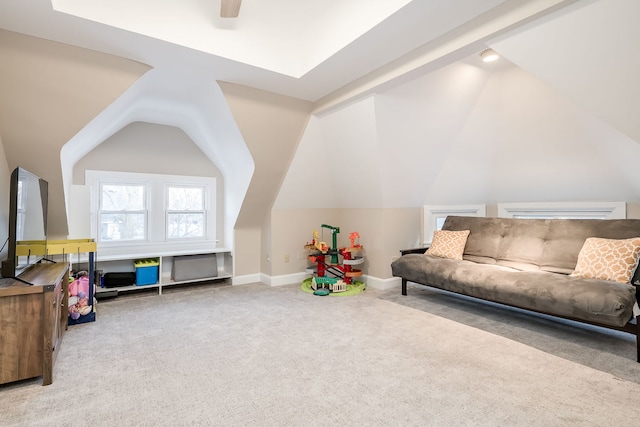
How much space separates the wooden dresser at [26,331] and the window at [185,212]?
8.69 feet

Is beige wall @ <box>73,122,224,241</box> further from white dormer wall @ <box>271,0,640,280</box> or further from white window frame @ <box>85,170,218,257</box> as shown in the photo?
white dormer wall @ <box>271,0,640,280</box>

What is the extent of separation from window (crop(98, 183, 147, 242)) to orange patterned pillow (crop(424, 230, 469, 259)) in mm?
3858

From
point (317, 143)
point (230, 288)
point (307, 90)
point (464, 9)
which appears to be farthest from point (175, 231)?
point (464, 9)

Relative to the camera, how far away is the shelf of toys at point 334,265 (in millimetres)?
4227

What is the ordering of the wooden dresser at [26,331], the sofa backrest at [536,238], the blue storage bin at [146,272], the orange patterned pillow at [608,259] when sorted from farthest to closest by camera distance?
the blue storage bin at [146,272], the sofa backrest at [536,238], the orange patterned pillow at [608,259], the wooden dresser at [26,331]

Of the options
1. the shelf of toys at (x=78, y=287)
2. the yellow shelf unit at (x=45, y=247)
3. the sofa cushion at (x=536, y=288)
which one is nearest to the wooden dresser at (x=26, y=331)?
the yellow shelf unit at (x=45, y=247)

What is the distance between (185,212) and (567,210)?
16.5 feet

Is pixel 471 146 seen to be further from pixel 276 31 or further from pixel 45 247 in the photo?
pixel 45 247

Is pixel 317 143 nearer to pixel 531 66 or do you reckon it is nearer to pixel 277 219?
pixel 277 219

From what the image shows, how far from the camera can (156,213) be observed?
456cm

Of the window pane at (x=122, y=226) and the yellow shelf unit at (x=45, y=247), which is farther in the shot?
the window pane at (x=122, y=226)

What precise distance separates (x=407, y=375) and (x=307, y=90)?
279cm

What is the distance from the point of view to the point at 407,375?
2.12 metres

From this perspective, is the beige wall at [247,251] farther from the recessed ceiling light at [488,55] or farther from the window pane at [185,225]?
the recessed ceiling light at [488,55]
